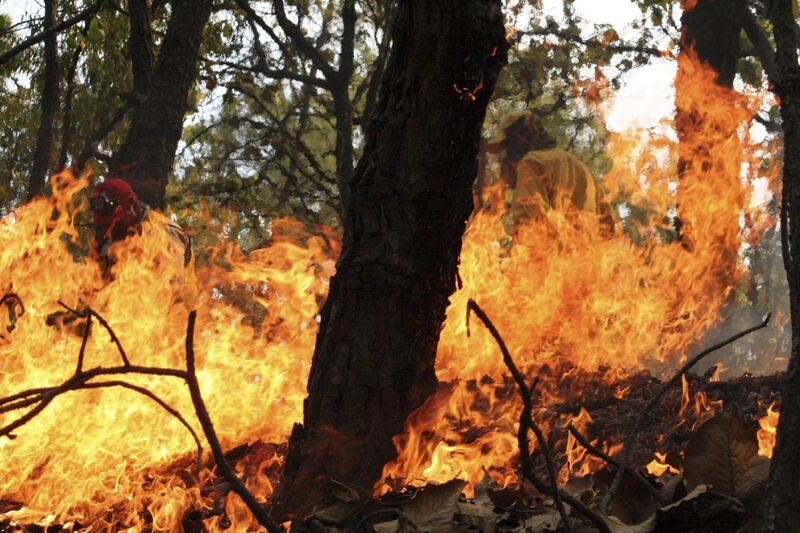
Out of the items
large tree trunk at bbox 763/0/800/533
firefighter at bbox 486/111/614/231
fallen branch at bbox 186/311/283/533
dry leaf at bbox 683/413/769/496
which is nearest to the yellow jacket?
firefighter at bbox 486/111/614/231

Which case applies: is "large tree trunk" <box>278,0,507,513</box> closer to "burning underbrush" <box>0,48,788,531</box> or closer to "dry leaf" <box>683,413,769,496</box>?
"burning underbrush" <box>0,48,788,531</box>

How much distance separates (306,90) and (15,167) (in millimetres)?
9150

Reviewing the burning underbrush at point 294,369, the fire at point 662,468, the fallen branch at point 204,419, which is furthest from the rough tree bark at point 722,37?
the fallen branch at point 204,419

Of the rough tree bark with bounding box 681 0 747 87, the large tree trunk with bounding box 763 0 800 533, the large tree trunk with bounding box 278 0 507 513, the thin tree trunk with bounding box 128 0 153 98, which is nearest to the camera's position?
the large tree trunk with bounding box 763 0 800 533

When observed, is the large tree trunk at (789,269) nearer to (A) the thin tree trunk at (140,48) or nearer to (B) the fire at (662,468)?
(B) the fire at (662,468)

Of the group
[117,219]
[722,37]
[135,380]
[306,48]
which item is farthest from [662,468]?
[722,37]

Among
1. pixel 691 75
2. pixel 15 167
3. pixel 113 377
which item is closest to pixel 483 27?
pixel 113 377

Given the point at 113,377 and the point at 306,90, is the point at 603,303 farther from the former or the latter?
the point at 306,90

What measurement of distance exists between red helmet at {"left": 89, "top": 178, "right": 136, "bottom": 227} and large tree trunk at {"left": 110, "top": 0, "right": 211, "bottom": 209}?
1021 millimetres

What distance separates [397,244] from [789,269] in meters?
1.64

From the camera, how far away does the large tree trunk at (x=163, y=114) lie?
8.95 metres

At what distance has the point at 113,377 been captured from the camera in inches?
190

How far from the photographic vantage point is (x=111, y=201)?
770 cm

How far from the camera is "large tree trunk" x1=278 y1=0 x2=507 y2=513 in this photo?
9.72 feet
